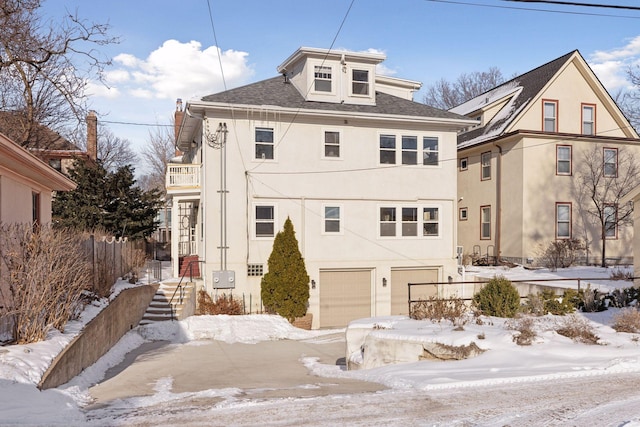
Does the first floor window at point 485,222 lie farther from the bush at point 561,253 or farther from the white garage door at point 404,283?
the white garage door at point 404,283

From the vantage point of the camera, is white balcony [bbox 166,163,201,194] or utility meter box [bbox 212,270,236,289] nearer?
utility meter box [bbox 212,270,236,289]

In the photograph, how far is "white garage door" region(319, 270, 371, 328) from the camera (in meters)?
21.5

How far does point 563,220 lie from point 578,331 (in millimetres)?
18631

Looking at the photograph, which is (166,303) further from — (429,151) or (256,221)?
(429,151)

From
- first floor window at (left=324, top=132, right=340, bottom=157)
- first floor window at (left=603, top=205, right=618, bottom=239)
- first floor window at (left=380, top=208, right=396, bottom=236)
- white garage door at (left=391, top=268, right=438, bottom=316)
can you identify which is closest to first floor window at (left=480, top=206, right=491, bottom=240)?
first floor window at (left=603, top=205, right=618, bottom=239)

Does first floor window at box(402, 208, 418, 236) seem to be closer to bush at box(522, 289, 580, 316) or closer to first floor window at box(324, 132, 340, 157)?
first floor window at box(324, 132, 340, 157)

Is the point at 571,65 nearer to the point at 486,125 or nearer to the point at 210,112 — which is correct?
the point at 486,125

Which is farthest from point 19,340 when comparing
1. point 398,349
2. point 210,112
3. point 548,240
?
point 548,240

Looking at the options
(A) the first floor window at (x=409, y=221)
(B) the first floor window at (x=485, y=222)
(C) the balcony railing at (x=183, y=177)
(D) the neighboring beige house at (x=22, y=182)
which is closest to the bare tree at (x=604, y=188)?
(B) the first floor window at (x=485, y=222)

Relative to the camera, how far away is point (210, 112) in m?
20.2

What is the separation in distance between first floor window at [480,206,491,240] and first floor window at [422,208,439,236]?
288 inches

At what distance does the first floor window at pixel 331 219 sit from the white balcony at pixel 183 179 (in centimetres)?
536

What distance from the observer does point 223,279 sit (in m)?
20.1

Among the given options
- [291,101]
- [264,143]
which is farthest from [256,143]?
[291,101]
